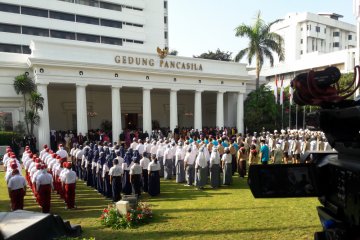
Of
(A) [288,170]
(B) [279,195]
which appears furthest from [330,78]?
(B) [279,195]

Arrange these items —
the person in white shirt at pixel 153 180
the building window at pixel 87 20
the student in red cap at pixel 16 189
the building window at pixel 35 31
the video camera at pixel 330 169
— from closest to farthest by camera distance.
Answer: the video camera at pixel 330 169 → the student in red cap at pixel 16 189 → the person in white shirt at pixel 153 180 → the building window at pixel 35 31 → the building window at pixel 87 20

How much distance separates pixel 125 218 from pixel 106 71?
15.6 m

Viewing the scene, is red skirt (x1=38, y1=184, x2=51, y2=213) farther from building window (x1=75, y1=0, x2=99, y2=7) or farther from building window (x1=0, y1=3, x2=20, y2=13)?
building window (x1=75, y1=0, x2=99, y2=7)

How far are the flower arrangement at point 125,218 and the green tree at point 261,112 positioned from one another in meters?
20.8

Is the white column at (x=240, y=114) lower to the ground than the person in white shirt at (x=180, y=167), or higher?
higher

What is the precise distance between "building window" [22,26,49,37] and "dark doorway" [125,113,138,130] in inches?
480

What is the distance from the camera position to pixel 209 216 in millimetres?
7598

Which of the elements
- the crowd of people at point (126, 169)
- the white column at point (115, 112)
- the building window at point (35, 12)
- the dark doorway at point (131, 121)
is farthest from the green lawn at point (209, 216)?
the building window at point (35, 12)

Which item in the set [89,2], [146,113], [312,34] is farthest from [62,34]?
[312,34]

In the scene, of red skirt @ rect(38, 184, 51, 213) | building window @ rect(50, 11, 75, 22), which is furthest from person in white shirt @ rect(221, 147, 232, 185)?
building window @ rect(50, 11, 75, 22)

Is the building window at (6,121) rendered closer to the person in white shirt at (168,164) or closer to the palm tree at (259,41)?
the person in white shirt at (168,164)

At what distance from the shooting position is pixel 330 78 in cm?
192

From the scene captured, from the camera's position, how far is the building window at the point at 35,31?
30.4m

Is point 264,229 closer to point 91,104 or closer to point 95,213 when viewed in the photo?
point 95,213
